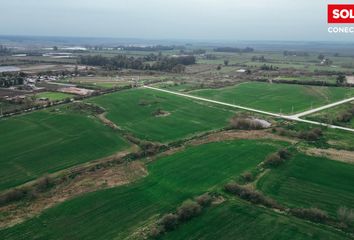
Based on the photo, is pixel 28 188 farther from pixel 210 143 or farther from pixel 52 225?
pixel 210 143

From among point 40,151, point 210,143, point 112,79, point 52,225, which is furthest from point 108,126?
point 112,79

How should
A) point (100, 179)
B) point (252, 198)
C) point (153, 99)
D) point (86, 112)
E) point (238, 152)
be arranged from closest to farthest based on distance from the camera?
point (252, 198), point (100, 179), point (238, 152), point (86, 112), point (153, 99)

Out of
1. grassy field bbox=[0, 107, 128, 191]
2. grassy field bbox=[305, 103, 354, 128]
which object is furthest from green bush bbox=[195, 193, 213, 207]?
grassy field bbox=[305, 103, 354, 128]

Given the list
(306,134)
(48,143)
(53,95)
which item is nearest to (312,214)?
(306,134)

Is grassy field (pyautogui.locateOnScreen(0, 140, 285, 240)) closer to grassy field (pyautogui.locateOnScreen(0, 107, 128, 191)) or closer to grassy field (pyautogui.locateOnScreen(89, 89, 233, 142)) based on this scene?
grassy field (pyautogui.locateOnScreen(0, 107, 128, 191))

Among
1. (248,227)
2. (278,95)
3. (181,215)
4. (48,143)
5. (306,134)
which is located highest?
(278,95)

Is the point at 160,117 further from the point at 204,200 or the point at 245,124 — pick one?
the point at 204,200
